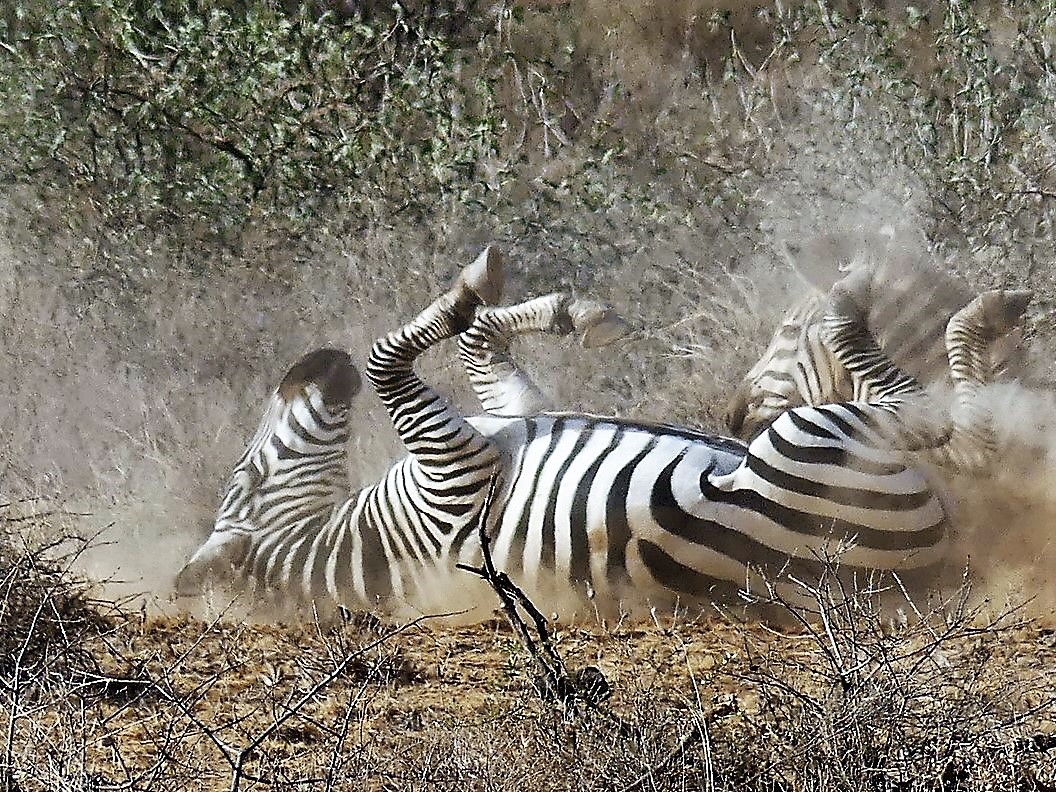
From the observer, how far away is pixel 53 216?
587 centimetres

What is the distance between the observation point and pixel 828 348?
16.5ft

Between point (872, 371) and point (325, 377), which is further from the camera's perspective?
point (325, 377)

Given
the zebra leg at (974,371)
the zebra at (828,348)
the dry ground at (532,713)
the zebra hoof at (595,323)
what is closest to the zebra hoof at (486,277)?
the zebra hoof at (595,323)

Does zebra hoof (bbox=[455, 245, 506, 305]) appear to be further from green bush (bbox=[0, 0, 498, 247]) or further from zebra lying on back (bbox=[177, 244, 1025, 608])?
green bush (bbox=[0, 0, 498, 247])

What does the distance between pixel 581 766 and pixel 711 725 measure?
24.3 inches

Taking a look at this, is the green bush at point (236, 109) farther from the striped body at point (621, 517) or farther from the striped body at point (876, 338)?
the striped body at point (876, 338)

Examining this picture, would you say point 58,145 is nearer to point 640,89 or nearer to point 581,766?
point 640,89

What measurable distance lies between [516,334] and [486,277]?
8.8 inches

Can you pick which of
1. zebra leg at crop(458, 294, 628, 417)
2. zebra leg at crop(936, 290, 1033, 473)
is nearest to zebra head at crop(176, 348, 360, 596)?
zebra leg at crop(458, 294, 628, 417)

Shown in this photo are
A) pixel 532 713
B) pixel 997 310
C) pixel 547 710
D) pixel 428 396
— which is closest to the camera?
pixel 547 710

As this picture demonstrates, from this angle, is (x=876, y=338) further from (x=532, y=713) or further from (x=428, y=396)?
(x=532, y=713)

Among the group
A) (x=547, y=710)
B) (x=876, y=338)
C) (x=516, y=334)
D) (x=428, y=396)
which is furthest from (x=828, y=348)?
(x=547, y=710)

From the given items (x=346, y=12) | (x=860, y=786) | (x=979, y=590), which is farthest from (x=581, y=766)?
(x=346, y=12)

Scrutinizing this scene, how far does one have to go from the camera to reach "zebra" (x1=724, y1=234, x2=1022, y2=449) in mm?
4934
